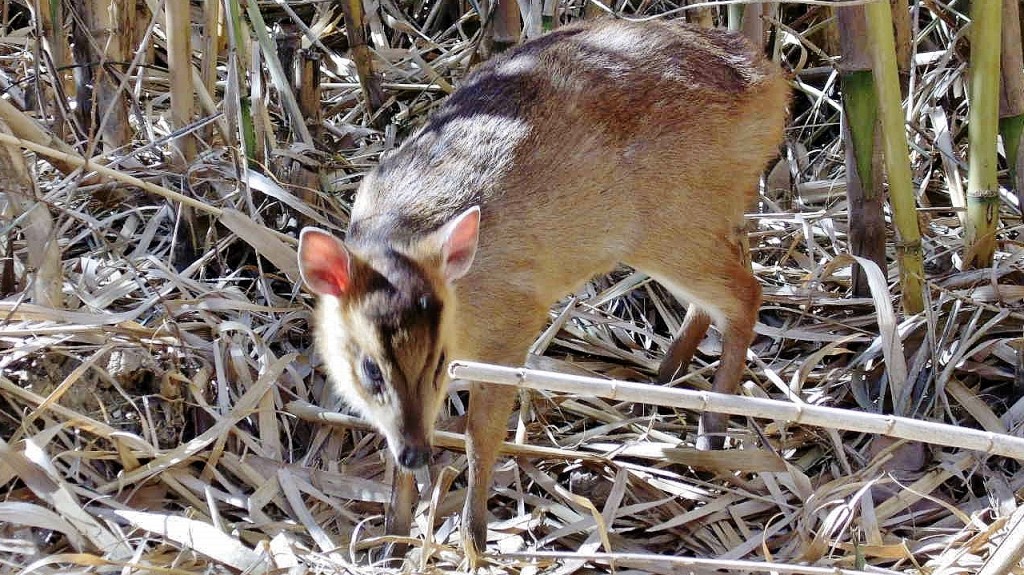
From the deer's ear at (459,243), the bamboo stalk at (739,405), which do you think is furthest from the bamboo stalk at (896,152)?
the bamboo stalk at (739,405)

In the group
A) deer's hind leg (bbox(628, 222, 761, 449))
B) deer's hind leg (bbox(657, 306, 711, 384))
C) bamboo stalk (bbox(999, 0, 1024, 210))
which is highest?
bamboo stalk (bbox(999, 0, 1024, 210))

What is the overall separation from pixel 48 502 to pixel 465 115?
2.00 metres

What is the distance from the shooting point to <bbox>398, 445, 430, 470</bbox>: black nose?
3727 millimetres

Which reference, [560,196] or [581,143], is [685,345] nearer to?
[560,196]

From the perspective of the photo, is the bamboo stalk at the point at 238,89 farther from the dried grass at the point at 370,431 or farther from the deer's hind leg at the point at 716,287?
the deer's hind leg at the point at 716,287

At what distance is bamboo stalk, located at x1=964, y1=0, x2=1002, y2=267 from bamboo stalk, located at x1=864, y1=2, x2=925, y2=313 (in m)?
0.39

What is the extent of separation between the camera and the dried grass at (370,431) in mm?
3832

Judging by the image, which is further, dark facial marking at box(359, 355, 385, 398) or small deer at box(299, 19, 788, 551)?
small deer at box(299, 19, 788, 551)

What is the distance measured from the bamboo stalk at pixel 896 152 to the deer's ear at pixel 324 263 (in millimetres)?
2096

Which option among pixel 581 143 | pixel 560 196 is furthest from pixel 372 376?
pixel 581 143

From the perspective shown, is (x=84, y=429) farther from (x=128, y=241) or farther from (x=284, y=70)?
(x=284, y=70)

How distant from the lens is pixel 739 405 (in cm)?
259

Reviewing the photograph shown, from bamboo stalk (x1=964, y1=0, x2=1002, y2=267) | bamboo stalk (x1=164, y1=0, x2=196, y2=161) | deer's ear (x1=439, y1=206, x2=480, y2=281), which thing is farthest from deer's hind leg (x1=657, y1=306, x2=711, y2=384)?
bamboo stalk (x1=164, y1=0, x2=196, y2=161)

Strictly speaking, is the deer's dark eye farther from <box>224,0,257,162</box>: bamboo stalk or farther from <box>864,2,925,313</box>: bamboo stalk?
<box>864,2,925,313</box>: bamboo stalk
